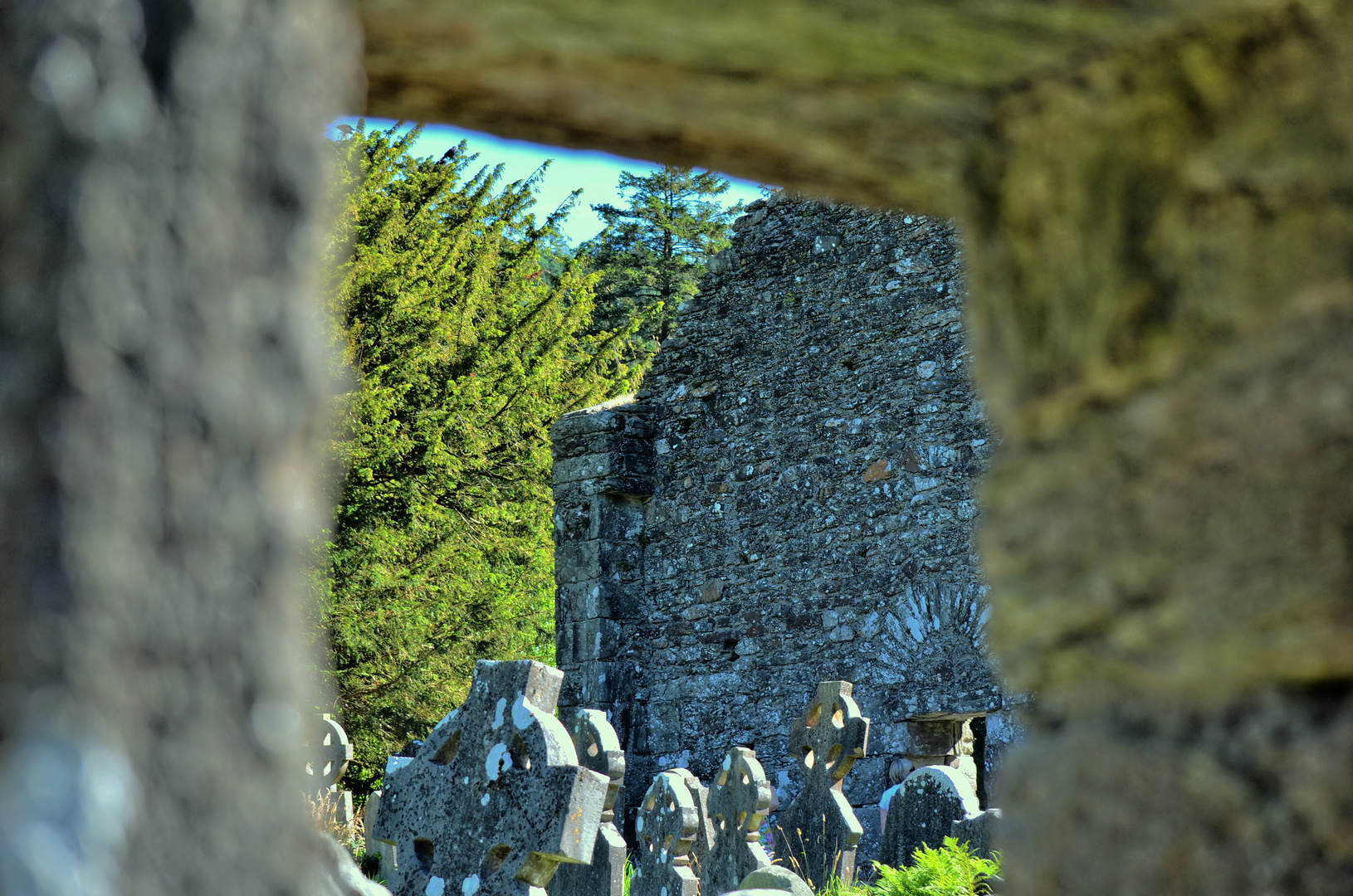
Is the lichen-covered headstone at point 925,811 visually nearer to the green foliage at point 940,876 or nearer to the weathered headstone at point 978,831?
the weathered headstone at point 978,831

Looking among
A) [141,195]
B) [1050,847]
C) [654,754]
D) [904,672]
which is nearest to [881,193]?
[1050,847]

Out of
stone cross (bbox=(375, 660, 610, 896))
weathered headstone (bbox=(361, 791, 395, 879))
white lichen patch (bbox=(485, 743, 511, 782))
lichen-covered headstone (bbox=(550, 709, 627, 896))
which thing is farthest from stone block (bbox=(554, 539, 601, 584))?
white lichen patch (bbox=(485, 743, 511, 782))

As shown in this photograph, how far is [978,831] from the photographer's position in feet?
19.1

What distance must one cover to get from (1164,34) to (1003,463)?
1.61ft

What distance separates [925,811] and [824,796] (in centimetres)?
59

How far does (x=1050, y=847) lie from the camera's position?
1263 millimetres

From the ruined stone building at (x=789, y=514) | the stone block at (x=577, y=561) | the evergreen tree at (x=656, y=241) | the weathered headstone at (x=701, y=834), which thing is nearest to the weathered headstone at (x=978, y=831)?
the weathered headstone at (x=701, y=834)

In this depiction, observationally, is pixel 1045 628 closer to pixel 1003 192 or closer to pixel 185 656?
pixel 1003 192

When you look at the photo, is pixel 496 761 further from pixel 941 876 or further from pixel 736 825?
pixel 736 825

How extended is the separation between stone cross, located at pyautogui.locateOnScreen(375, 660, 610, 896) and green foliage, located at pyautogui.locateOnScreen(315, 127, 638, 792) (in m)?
9.40

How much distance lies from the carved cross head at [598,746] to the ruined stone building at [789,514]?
270 centimetres

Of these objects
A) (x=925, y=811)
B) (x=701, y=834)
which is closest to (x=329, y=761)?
(x=701, y=834)

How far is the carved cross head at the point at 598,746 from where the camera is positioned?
213 inches

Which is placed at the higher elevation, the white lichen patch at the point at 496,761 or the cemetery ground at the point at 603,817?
the white lichen patch at the point at 496,761
